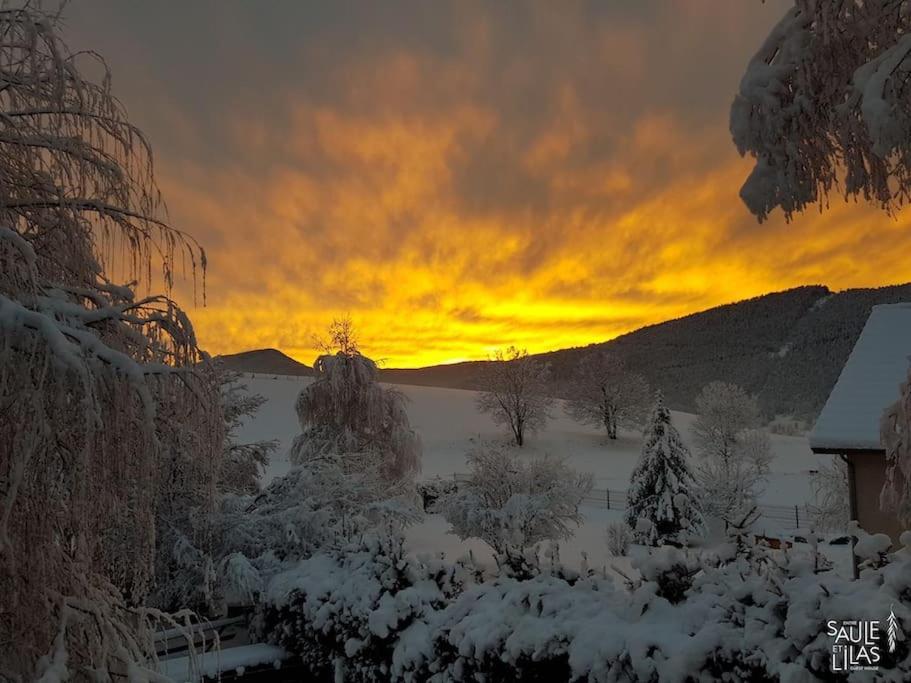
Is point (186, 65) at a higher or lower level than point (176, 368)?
higher

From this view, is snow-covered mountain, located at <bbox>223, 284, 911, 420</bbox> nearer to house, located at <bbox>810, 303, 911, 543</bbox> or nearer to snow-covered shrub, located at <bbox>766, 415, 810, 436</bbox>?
snow-covered shrub, located at <bbox>766, 415, 810, 436</bbox>

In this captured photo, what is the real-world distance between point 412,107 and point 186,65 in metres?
4.83

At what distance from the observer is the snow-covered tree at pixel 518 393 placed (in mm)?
46531

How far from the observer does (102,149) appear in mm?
3154

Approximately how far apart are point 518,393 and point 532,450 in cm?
474

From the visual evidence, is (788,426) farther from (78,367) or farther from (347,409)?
(78,367)

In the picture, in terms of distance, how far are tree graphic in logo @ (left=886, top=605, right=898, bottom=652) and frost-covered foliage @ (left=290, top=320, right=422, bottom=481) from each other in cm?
1678

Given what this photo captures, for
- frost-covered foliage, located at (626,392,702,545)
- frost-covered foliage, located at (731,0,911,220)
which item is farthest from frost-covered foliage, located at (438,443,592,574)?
frost-covered foliage, located at (731,0,911,220)

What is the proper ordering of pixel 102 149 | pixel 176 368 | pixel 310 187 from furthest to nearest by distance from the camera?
pixel 310 187 → pixel 102 149 → pixel 176 368

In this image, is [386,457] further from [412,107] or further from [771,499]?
[771,499]

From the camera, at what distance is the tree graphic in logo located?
3557mm

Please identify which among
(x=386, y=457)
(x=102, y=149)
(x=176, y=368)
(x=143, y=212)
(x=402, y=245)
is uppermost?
(x=402, y=245)

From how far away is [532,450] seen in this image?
44.1 meters

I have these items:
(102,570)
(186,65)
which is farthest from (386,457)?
(102,570)
